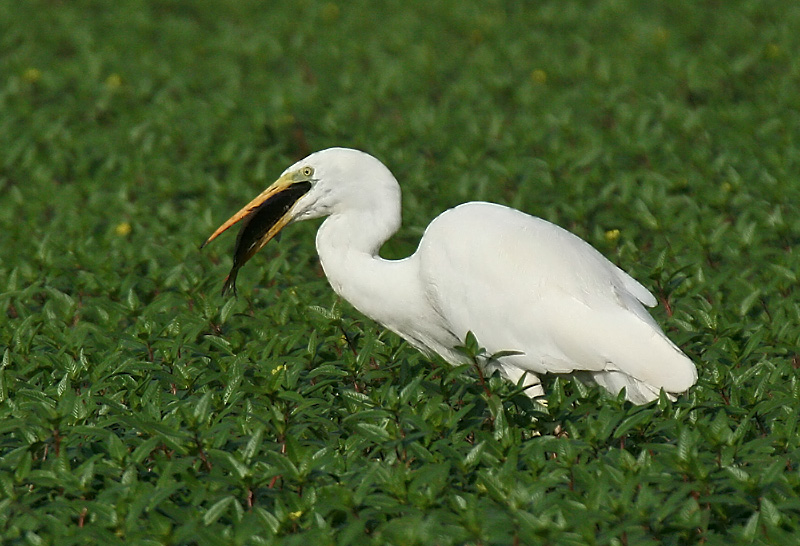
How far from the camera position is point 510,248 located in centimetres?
433

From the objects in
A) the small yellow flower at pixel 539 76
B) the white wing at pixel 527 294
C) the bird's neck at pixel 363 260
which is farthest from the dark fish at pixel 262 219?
the small yellow flower at pixel 539 76

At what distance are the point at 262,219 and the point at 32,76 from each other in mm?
4823

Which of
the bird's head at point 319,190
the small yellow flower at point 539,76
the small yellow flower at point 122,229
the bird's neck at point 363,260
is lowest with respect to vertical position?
the small yellow flower at point 539,76

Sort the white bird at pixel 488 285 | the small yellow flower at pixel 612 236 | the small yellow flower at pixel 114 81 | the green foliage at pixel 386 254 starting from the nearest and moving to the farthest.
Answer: the green foliage at pixel 386 254
the white bird at pixel 488 285
the small yellow flower at pixel 612 236
the small yellow flower at pixel 114 81

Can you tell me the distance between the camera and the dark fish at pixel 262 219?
4.65 metres

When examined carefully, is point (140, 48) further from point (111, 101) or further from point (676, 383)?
point (676, 383)

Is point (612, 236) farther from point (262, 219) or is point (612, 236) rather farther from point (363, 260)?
point (262, 219)

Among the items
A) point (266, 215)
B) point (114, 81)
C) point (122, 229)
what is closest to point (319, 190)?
point (266, 215)

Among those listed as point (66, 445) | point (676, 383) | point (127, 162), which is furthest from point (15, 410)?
point (127, 162)

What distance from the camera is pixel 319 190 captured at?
4.60 metres

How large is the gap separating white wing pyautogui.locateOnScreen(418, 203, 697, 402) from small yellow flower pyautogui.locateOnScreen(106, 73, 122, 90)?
4855 mm

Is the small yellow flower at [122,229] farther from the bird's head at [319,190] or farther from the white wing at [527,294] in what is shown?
the white wing at [527,294]

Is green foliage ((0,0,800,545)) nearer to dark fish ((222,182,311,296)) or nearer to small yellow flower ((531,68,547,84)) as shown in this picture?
small yellow flower ((531,68,547,84))

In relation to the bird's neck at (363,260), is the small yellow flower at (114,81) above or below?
below
